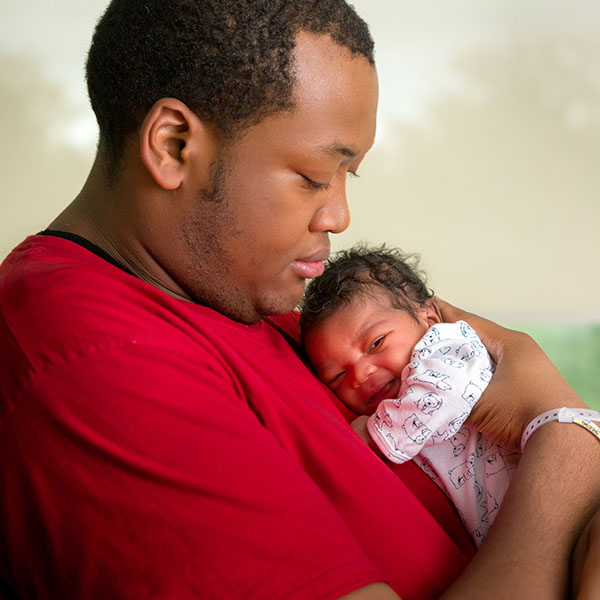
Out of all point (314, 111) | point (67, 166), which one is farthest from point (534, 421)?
point (67, 166)

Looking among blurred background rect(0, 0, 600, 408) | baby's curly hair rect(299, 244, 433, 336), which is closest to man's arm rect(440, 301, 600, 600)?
baby's curly hair rect(299, 244, 433, 336)

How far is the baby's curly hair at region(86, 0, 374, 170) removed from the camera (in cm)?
113

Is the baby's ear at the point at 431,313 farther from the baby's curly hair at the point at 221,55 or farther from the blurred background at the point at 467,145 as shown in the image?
the blurred background at the point at 467,145

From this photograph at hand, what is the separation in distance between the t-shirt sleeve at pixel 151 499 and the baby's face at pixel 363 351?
768mm

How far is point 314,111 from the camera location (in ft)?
3.74

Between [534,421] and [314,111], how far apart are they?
64cm

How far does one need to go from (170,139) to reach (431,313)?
0.87m

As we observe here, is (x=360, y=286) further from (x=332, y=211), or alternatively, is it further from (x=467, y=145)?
(x=467, y=145)

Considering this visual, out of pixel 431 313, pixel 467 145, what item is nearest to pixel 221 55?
pixel 431 313

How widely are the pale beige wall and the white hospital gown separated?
9.49 feet

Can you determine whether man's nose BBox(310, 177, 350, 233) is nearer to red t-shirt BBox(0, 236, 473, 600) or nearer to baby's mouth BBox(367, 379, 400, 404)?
red t-shirt BBox(0, 236, 473, 600)

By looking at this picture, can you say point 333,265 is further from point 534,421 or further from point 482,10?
point 482,10

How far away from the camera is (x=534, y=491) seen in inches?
44.4

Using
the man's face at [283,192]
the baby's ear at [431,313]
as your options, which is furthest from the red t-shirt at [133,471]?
the baby's ear at [431,313]
